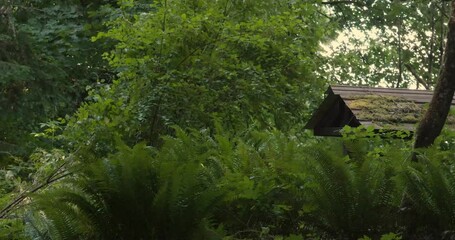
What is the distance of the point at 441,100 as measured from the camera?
549 cm

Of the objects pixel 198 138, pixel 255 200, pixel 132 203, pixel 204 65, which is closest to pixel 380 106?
pixel 204 65

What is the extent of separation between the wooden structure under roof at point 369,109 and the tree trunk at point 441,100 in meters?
2.23

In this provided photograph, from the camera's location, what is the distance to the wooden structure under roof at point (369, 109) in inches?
339

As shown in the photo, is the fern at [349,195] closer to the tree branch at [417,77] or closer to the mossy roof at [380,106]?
the mossy roof at [380,106]

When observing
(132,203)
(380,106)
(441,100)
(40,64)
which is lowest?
(40,64)

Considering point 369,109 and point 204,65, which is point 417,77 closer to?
point 369,109

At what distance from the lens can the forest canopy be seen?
4.77 metres

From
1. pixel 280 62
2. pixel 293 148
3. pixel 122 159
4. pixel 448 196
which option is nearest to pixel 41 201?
pixel 122 159

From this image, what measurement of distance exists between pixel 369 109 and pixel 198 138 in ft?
7.57

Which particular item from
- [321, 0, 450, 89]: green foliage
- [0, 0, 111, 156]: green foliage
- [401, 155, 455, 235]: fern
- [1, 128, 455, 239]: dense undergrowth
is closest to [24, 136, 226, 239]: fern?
[1, 128, 455, 239]: dense undergrowth

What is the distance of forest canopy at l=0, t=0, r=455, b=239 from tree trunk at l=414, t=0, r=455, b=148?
0.41 ft

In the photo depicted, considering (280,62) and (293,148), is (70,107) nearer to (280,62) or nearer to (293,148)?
(280,62)

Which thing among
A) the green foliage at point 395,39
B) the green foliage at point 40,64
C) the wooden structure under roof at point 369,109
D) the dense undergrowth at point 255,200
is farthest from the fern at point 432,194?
the green foliage at point 395,39

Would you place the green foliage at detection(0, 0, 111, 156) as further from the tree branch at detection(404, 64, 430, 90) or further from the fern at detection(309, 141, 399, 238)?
the tree branch at detection(404, 64, 430, 90)
